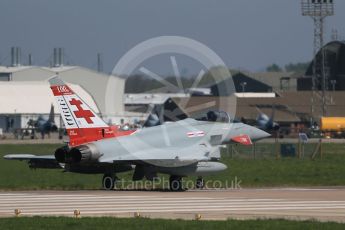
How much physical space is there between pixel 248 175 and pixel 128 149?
9757mm

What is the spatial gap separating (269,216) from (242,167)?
25147mm

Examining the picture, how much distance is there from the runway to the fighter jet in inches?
44.6

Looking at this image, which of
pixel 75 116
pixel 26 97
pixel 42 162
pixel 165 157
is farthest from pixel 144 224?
pixel 26 97

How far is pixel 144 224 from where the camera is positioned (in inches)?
883

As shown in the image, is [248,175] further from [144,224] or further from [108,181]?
[144,224]

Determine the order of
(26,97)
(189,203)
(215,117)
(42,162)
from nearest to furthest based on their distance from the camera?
(189,203), (42,162), (215,117), (26,97)

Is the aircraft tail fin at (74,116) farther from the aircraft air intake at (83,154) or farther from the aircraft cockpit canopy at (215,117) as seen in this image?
the aircraft cockpit canopy at (215,117)

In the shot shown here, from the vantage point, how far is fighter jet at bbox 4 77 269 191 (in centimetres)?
3503

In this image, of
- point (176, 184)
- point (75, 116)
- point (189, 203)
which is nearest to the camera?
point (189, 203)

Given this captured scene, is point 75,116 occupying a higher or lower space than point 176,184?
higher

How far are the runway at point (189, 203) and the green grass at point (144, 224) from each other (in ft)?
5.03

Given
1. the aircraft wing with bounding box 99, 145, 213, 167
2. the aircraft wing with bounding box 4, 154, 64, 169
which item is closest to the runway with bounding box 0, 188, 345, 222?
the aircraft wing with bounding box 99, 145, 213, 167

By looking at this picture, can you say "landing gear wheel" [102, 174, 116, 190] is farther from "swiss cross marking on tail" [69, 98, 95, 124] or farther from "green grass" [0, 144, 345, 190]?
"swiss cross marking on tail" [69, 98, 95, 124]

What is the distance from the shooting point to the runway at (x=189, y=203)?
25531mm
